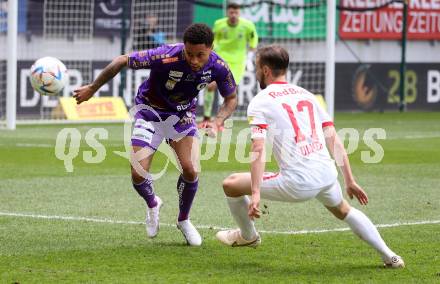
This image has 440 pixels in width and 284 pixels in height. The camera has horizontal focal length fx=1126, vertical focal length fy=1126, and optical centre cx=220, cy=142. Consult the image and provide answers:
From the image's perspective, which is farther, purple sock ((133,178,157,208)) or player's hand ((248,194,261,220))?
purple sock ((133,178,157,208))

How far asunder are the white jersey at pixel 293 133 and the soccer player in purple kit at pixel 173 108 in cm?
127

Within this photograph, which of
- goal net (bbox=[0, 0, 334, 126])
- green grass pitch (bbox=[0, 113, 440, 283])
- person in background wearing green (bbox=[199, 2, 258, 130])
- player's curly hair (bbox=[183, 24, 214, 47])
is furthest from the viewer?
goal net (bbox=[0, 0, 334, 126])

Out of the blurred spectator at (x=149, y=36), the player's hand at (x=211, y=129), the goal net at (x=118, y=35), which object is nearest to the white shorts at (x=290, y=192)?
the player's hand at (x=211, y=129)

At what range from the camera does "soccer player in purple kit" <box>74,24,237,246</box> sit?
929 centimetres

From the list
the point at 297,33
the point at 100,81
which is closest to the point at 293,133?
the point at 100,81

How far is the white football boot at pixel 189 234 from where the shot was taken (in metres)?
9.25

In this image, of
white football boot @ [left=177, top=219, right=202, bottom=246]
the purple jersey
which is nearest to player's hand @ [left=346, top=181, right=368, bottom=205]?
white football boot @ [left=177, top=219, right=202, bottom=246]

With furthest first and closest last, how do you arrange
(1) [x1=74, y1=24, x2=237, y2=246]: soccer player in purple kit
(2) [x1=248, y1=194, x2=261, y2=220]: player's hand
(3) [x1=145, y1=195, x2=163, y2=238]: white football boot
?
(3) [x1=145, y1=195, x2=163, y2=238]: white football boot → (1) [x1=74, y1=24, x2=237, y2=246]: soccer player in purple kit → (2) [x1=248, y1=194, x2=261, y2=220]: player's hand

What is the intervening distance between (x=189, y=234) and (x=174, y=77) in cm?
132

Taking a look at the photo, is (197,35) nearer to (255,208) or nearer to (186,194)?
(186,194)

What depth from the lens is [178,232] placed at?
33.0 feet

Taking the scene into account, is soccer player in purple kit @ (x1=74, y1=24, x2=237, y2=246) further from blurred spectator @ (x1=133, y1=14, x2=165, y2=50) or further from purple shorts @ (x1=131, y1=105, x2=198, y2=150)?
blurred spectator @ (x1=133, y1=14, x2=165, y2=50)

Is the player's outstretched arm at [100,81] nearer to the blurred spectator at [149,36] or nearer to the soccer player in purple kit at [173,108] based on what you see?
the soccer player in purple kit at [173,108]

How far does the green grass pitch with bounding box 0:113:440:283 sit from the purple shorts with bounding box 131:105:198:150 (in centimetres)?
83
